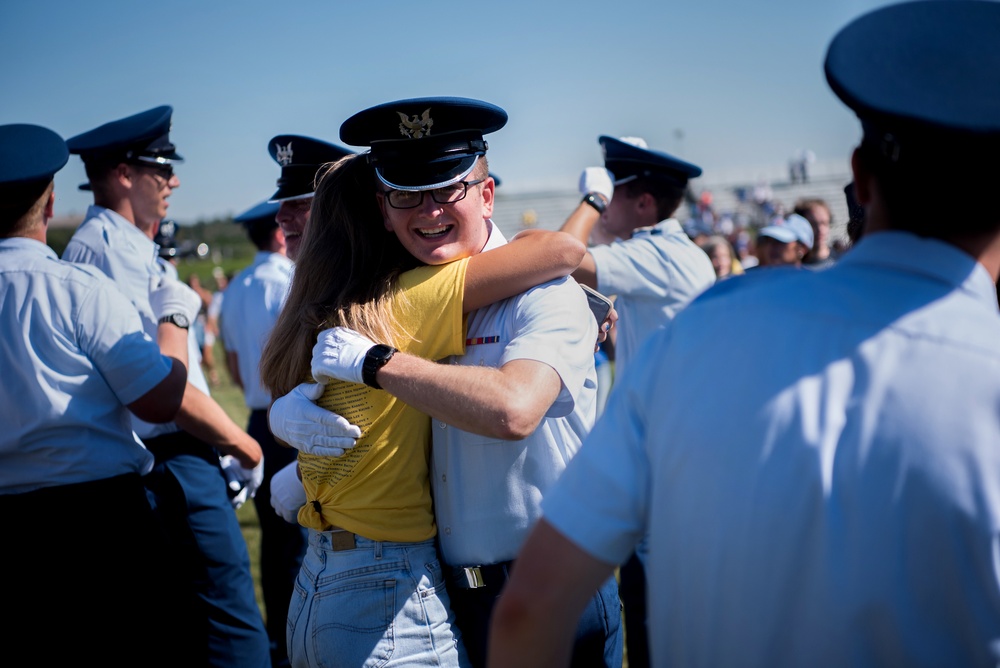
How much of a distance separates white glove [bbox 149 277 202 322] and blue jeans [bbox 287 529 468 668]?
5.60 ft

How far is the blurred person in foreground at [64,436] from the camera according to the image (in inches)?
110

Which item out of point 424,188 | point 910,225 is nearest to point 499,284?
point 424,188

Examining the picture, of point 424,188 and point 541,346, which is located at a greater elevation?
point 424,188

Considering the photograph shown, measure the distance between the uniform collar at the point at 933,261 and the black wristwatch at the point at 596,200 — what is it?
2.97 metres

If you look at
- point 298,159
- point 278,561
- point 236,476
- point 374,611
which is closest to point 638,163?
point 298,159

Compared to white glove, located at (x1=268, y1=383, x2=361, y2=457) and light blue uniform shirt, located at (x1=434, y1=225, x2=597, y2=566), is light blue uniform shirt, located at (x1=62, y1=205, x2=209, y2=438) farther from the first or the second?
light blue uniform shirt, located at (x1=434, y1=225, x2=597, y2=566)

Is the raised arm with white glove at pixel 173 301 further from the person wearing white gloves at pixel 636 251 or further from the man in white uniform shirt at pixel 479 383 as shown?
the person wearing white gloves at pixel 636 251

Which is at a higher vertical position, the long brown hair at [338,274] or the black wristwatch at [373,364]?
the long brown hair at [338,274]

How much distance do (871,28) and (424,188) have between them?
1232 millimetres

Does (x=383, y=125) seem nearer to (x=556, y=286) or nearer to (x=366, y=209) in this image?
(x=366, y=209)

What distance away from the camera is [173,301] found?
353cm

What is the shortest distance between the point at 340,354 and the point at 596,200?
246 cm

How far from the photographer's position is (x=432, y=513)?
→ 2221 millimetres

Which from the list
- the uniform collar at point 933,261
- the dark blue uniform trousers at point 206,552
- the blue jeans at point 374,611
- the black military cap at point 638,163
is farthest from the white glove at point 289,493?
the black military cap at point 638,163
